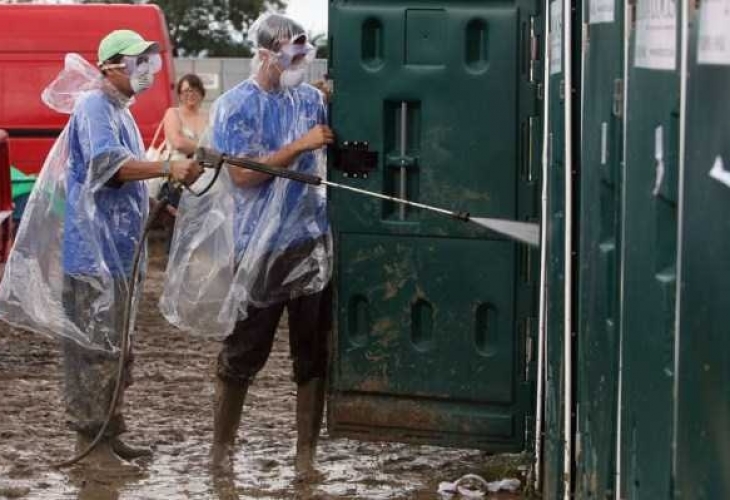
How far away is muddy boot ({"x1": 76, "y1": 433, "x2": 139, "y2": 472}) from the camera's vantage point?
718 centimetres

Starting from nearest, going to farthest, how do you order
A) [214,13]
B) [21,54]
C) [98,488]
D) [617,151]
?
[617,151], [98,488], [21,54], [214,13]

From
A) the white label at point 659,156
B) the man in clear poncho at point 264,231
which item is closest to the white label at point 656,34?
the white label at point 659,156

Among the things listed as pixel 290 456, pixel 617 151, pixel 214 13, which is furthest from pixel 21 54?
pixel 214 13

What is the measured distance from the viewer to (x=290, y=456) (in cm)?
741

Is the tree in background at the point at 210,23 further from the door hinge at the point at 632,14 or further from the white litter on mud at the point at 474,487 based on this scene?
the door hinge at the point at 632,14

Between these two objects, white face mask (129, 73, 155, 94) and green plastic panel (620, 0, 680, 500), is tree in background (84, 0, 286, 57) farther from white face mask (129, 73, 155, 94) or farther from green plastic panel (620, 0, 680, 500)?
green plastic panel (620, 0, 680, 500)

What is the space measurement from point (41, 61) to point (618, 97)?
12553 mm

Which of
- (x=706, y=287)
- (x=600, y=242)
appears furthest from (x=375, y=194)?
(x=706, y=287)

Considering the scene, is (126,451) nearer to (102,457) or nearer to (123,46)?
(102,457)

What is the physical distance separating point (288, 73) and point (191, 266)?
2.55 ft

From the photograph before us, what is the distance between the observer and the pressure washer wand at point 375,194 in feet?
20.6

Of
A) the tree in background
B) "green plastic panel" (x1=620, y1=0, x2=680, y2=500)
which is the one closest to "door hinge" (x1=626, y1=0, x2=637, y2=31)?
"green plastic panel" (x1=620, y1=0, x2=680, y2=500)

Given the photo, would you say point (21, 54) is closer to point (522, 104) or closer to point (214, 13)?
point (522, 104)

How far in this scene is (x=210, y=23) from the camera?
4016 cm
